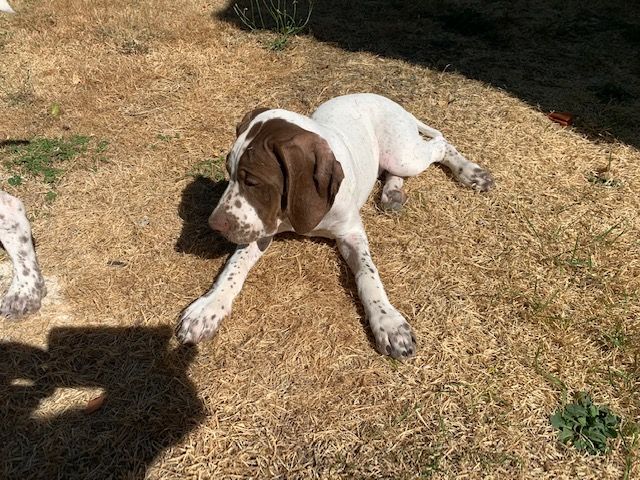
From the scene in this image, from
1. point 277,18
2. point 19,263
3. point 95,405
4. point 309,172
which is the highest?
point 309,172

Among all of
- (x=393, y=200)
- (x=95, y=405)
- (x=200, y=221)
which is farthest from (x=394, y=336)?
(x=200, y=221)

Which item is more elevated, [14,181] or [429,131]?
[429,131]

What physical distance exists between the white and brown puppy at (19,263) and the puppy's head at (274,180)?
127 cm

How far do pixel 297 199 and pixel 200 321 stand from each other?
922 mm

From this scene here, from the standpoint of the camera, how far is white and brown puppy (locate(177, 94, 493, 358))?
3049 millimetres

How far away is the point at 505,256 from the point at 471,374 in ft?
3.53

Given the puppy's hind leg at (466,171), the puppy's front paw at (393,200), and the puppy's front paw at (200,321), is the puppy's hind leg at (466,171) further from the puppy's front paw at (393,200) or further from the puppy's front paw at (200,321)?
the puppy's front paw at (200,321)

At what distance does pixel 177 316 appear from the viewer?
3.45 metres

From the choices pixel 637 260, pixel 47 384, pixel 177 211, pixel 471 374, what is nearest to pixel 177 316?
pixel 47 384

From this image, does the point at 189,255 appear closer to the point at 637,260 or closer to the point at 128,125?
the point at 128,125

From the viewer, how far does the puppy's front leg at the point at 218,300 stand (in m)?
3.26

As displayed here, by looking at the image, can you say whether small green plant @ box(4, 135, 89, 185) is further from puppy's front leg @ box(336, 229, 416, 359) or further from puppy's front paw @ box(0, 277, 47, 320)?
puppy's front leg @ box(336, 229, 416, 359)

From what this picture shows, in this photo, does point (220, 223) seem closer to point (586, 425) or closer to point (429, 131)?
point (586, 425)

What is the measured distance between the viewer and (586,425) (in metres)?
2.81
